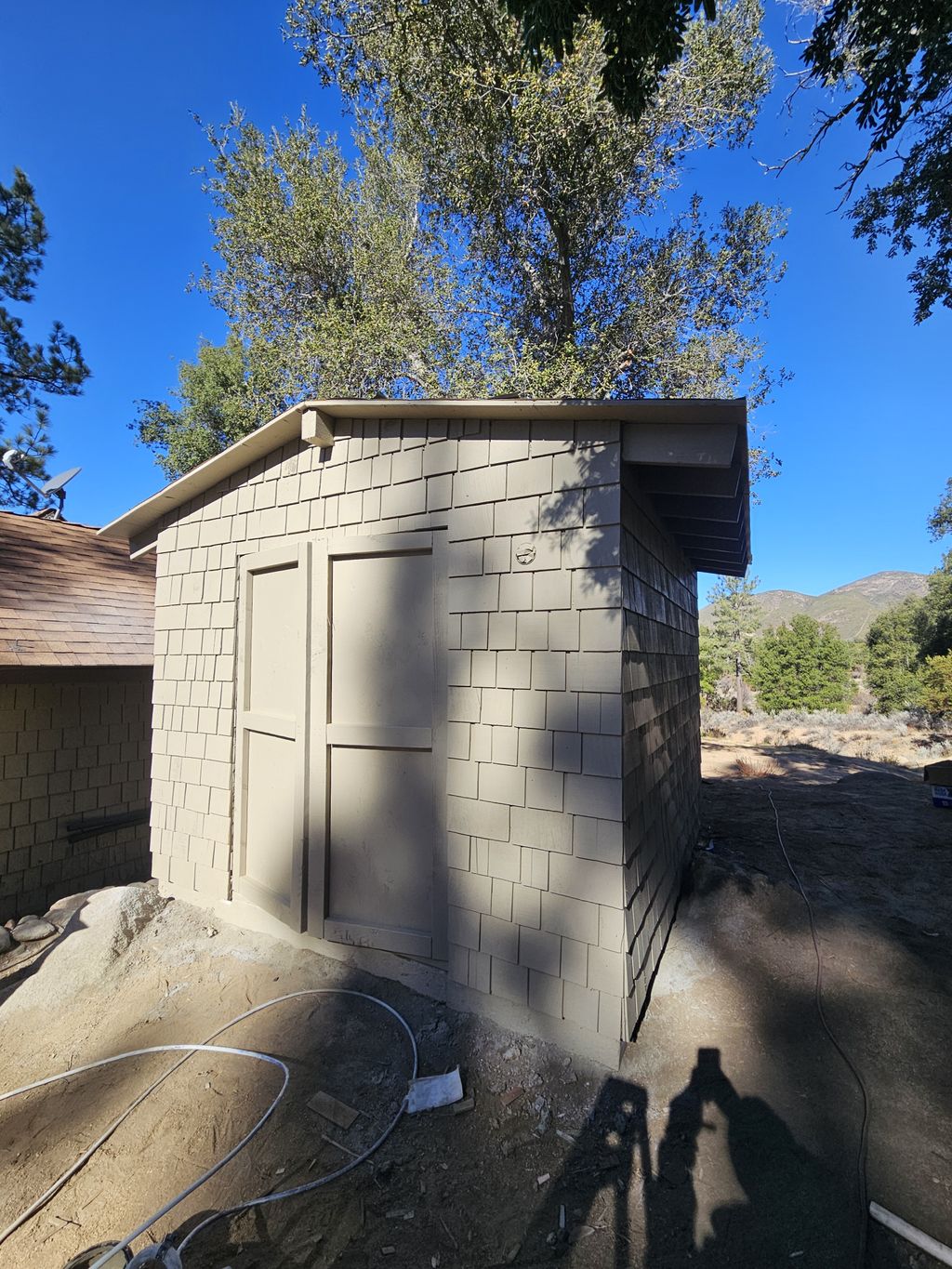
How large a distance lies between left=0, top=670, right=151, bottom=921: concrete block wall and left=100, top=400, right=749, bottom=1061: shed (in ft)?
7.25

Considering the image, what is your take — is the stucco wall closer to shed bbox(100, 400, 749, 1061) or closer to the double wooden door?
shed bbox(100, 400, 749, 1061)

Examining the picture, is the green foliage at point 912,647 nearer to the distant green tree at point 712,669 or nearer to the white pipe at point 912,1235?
the distant green tree at point 712,669

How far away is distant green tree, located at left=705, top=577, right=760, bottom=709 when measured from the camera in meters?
37.2

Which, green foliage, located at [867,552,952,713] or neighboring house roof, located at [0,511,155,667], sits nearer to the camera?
neighboring house roof, located at [0,511,155,667]

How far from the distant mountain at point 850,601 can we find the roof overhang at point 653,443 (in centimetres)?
9680

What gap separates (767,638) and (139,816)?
2872 cm

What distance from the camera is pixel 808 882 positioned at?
16.3 feet

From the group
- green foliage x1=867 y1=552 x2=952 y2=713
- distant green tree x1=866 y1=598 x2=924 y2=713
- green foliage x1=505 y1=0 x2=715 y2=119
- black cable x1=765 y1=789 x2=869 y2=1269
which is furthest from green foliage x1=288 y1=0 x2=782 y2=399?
distant green tree x1=866 y1=598 x2=924 y2=713

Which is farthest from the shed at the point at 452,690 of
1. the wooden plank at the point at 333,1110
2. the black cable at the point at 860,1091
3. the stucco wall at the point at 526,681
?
the black cable at the point at 860,1091

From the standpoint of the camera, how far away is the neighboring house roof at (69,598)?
237 inches

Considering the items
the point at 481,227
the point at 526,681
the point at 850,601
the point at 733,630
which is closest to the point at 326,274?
the point at 481,227

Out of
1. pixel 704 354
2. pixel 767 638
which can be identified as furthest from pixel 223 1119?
pixel 767 638

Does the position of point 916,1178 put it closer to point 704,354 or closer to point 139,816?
point 139,816

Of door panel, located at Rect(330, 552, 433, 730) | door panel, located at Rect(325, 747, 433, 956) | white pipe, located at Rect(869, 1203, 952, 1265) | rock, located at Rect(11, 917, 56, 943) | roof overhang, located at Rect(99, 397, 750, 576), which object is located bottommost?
rock, located at Rect(11, 917, 56, 943)
